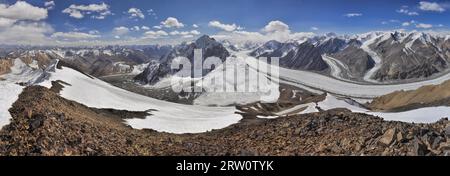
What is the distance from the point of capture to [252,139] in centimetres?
3041

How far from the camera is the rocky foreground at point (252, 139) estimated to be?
21.7 metres

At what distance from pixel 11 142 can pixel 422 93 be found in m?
107

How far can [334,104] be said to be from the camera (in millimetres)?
129000

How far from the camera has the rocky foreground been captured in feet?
71.2

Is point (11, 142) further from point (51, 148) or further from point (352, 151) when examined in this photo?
point (352, 151)

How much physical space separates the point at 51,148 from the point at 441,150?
1857cm

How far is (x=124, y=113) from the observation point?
6156 centimetres

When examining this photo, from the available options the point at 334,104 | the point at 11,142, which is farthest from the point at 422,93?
the point at 11,142
